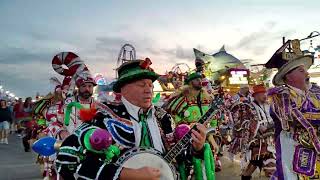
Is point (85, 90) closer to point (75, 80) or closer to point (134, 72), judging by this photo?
point (75, 80)

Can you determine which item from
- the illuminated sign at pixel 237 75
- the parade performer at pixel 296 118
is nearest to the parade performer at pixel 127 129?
the parade performer at pixel 296 118

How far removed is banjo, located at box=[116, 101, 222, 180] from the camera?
3075mm

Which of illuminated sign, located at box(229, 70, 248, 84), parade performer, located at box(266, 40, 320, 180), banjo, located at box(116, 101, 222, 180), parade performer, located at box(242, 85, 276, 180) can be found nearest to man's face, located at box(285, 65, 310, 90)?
parade performer, located at box(266, 40, 320, 180)

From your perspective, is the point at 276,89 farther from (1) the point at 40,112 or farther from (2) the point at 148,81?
(1) the point at 40,112

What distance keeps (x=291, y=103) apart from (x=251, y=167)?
12.9 feet

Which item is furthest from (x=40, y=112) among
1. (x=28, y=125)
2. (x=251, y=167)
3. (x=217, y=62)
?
(x=217, y=62)

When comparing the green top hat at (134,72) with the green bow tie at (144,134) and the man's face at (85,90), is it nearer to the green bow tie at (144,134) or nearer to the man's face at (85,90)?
the green bow tie at (144,134)

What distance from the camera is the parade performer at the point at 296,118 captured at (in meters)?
4.47

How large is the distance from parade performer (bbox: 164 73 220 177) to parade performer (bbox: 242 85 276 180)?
906mm

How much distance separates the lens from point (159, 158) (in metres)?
3.14

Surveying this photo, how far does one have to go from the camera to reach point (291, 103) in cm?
450

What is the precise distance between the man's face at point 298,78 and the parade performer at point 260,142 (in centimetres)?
336

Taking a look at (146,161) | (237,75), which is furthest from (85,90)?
(237,75)

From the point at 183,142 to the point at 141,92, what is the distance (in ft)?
1.52
